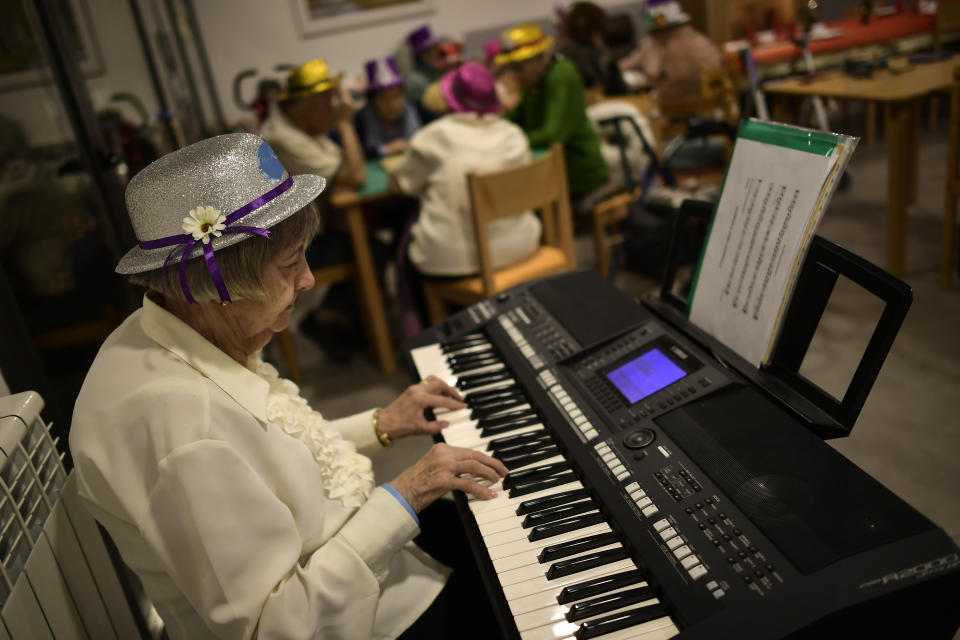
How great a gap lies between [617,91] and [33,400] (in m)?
4.86

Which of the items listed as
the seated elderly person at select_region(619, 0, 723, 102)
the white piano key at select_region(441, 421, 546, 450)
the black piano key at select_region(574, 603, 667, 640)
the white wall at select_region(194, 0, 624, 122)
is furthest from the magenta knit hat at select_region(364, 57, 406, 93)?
the black piano key at select_region(574, 603, 667, 640)

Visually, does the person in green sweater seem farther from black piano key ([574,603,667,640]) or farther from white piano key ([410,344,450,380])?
black piano key ([574,603,667,640])

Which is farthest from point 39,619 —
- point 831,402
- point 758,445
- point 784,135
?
point 784,135

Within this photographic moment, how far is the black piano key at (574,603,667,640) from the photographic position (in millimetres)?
866

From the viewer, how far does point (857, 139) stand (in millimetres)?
976

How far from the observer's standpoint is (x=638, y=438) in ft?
3.61

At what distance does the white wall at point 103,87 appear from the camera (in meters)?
1.86

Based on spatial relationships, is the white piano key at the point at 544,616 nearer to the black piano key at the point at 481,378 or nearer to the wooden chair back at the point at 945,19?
the black piano key at the point at 481,378

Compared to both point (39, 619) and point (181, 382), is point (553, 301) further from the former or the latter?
point (39, 619)

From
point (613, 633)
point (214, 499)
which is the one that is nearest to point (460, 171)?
point (214, 499)

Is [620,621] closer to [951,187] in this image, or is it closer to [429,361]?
[429,361]

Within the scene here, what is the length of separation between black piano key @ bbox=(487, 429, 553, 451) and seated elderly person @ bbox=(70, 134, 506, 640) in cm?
12

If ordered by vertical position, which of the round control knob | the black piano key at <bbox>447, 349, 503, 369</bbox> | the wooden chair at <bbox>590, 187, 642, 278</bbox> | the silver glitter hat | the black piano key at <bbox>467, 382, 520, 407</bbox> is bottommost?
the wooden chair at <bbox>590, 187, 642, 278</bbox>

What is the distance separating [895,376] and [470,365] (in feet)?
6.31
